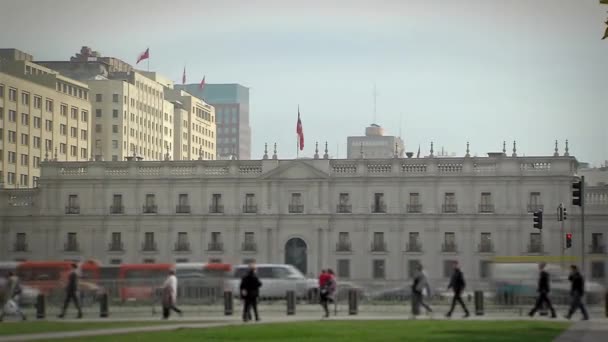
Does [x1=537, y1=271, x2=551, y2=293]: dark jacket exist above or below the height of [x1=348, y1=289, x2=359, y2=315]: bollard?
above

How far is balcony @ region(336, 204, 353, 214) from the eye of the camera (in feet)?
304

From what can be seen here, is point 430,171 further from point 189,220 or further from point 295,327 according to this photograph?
point 295,327

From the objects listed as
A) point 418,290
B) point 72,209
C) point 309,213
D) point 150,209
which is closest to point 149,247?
point 150,209

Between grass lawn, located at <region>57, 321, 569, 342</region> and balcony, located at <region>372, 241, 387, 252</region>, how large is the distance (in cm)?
5599

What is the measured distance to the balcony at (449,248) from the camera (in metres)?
90.4

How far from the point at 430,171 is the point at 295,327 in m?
59.5

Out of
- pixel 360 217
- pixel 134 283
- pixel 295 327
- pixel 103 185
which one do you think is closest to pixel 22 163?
pixel 103 185

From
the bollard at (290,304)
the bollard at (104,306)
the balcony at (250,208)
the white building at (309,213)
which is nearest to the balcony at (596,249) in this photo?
the white building at (309,213)

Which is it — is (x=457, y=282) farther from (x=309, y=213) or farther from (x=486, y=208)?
(x=309, y=213)

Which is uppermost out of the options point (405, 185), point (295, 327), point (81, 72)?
point (81, 72)

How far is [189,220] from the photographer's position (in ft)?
→ 309

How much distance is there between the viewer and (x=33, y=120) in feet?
373

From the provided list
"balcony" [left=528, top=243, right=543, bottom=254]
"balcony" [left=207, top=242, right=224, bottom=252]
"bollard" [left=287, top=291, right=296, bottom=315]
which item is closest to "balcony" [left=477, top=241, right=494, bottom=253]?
"balcony" [left=528, top=243, right=543, bottom=254]

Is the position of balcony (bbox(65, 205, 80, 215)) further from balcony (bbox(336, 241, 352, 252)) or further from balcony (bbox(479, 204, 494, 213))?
balcony (bbox(479, 204, 494, 213))
